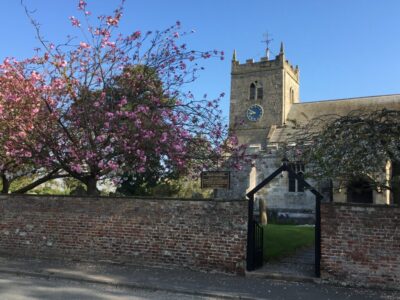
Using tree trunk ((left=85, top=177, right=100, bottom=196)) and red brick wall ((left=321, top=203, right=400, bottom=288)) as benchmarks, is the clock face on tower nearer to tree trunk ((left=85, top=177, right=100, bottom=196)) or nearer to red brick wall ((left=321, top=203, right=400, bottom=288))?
tree trunk ((left=85, top=177, right=100, bottom=196))

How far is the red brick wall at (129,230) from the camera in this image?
10.2 meters

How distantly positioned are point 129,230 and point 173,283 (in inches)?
104

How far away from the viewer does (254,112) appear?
167ft

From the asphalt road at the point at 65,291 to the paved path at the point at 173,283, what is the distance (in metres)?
0.02

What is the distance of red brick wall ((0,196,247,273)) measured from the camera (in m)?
10.2

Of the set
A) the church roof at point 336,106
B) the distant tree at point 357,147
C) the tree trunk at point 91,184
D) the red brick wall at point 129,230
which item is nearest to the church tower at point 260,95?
the church roof at point 336,106

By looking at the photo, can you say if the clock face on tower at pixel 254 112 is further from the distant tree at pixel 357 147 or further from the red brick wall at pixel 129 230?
the red brick wall at pixel 129 230

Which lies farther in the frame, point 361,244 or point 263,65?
point 263,65

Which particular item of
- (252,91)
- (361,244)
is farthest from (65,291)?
(252,91)

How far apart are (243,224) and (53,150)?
242 inches

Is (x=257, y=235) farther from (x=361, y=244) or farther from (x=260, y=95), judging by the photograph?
(x=260, y=95)

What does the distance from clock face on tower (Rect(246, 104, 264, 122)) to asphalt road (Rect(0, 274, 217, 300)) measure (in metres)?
42.9

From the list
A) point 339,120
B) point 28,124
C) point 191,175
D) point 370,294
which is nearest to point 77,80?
point 28,124

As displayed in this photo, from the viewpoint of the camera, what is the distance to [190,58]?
1325 centimetres
